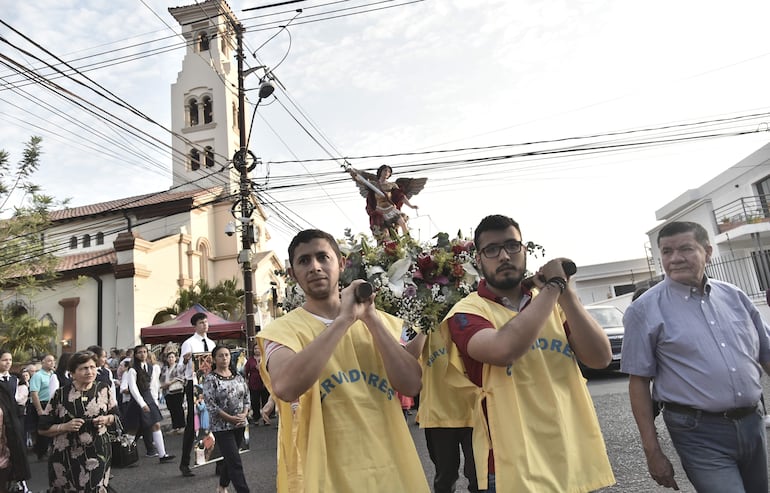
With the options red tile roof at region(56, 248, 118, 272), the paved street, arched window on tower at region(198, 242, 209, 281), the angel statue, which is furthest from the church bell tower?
the angel statue

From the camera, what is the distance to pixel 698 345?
9.18ft

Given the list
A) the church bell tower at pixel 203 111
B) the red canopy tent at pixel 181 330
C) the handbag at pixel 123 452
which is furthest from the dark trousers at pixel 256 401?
the church bell tower at pixel 203 111

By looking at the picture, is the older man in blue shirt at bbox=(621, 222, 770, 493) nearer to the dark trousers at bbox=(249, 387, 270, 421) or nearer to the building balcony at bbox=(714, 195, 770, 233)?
the dark trousers at bbox=(249, 387, 270, 421)

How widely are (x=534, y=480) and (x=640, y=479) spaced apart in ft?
12.2

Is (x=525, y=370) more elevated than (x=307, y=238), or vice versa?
(x=307, y=238)

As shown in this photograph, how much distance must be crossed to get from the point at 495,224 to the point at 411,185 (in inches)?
167

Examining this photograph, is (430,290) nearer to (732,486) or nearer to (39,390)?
(732,486)

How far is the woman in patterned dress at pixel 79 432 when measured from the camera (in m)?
5.00

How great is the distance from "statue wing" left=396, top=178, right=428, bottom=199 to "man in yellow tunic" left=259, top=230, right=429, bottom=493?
13.6 feet

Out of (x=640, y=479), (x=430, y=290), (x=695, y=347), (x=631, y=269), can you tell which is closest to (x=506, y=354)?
(x=430, y=290)

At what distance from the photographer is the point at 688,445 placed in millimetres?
2734

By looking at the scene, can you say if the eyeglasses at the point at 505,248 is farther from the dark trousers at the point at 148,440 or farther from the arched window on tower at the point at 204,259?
the arched window on tower at the point at 204,259

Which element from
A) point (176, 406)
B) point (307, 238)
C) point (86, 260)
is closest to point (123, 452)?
point (176, 406)

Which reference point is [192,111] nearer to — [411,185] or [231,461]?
[411,185]
